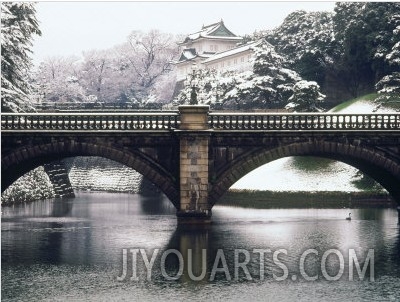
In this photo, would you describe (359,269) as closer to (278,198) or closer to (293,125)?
(293,125)

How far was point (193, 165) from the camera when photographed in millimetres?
50188

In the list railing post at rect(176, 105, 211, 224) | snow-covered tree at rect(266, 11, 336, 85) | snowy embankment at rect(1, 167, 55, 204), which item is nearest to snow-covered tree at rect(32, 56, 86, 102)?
snow-covered tree at rect(266, 11, 336, 85)

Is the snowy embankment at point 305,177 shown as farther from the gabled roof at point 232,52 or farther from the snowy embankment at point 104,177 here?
the gabled roof at point 232,52

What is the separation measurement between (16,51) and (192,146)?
906 inches

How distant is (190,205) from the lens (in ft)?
165

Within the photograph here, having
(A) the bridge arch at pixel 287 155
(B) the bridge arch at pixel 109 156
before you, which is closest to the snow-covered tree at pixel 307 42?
(A) the bridge arch at pixel 287 155

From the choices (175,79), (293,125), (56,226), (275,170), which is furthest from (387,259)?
(175,79)

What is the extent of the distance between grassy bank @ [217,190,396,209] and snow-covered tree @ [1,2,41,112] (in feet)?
69.0

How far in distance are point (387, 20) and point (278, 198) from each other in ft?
87.0

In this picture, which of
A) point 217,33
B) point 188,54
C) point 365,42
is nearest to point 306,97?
point 365,42

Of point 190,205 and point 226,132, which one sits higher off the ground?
point 226,132

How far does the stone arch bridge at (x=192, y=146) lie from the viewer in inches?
1977

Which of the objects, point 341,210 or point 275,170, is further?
point 275,170

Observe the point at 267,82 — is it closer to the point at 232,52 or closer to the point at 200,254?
the point at 232,52
